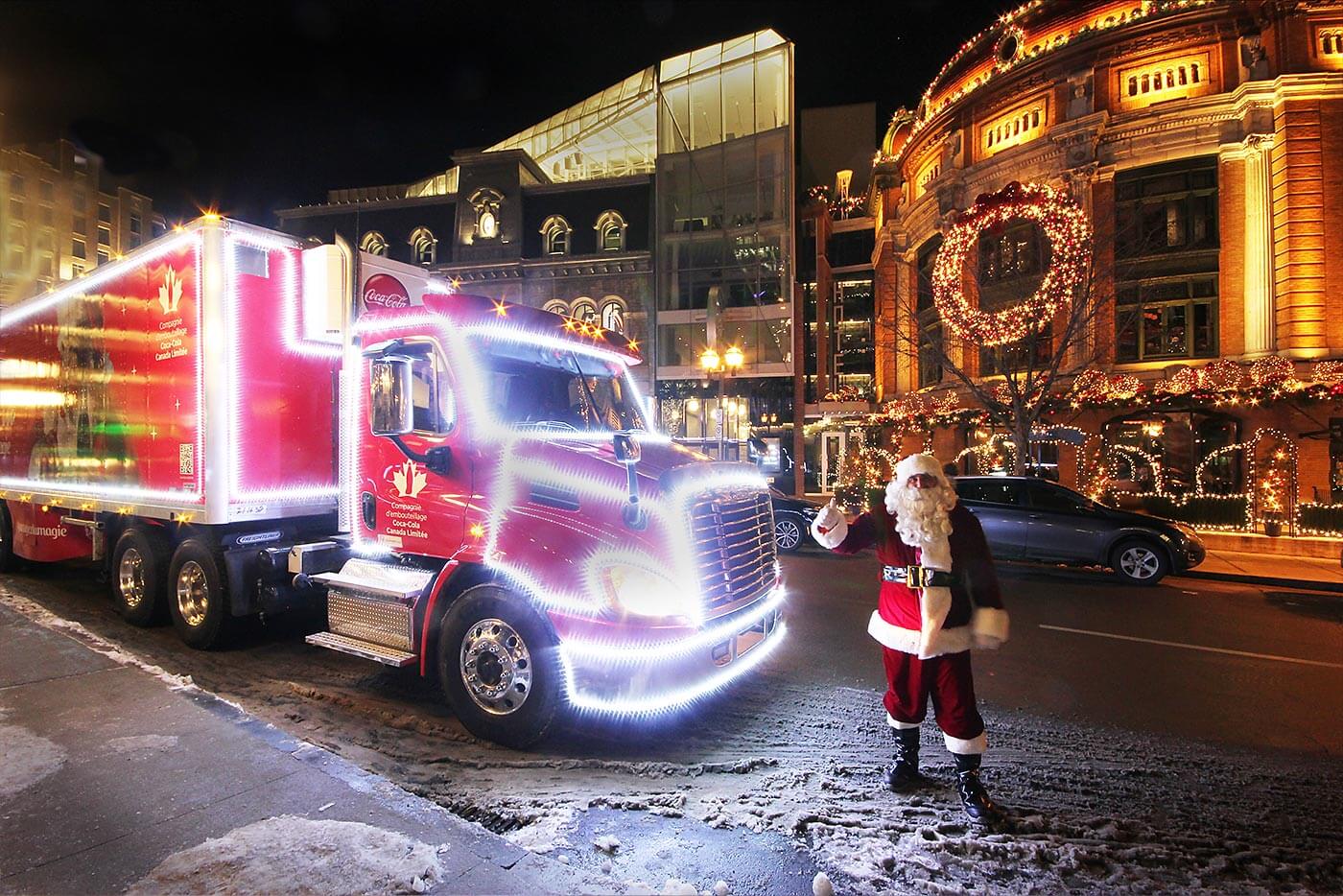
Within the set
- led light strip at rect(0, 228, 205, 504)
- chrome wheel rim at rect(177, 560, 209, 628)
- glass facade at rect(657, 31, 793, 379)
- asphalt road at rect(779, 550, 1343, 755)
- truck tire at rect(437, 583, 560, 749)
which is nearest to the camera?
truck tire at rect(437, 583, 560, 749)

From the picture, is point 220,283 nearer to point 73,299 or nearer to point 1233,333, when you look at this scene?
point 73,299

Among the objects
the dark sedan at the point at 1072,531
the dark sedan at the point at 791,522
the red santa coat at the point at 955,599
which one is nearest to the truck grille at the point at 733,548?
the red santa coat at the point at 955,599

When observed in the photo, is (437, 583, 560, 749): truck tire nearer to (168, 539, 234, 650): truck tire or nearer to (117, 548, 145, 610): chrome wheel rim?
(168, 539, 234, 650): truck tire

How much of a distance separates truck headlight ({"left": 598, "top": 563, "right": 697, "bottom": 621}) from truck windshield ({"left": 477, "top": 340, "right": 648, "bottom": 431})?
1292 mm

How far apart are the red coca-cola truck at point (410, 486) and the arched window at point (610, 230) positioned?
24.0 meters

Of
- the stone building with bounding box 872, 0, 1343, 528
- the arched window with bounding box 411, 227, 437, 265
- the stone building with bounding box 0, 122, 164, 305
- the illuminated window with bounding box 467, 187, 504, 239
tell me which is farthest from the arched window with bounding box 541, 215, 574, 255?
the stone building with bounding box 0, 122, 164, 305

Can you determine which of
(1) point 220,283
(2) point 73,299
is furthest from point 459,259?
(1) point 220,283

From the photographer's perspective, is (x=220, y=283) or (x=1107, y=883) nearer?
(x=1107, y=883)

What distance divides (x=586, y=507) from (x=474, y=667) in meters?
1.38

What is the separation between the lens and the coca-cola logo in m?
5.87

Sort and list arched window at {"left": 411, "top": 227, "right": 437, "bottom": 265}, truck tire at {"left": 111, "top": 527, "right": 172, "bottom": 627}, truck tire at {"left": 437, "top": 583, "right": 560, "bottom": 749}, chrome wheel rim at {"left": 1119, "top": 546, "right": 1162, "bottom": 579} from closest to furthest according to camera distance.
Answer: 1. truck tire at {"left": 437, "top": 583, "right": 560, "bottom": 749}
2. truck tire at {"left": 111, "top": 527, "right": 172, "bottom": 627}
3. chrome wheel rim at {"left": 1119, "top": 546, "right": 1162, "bottom": 579}
4. arched window at {"left": 411, "top": 227, "right": 437, "bottom": 265}

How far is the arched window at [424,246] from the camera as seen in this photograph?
32.0 m

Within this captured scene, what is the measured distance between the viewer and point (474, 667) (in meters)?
4.56

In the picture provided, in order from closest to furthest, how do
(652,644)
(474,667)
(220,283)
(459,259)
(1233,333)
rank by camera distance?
(652,644) < (474,667) < (220,283) < (1233,333) < (459,259)
